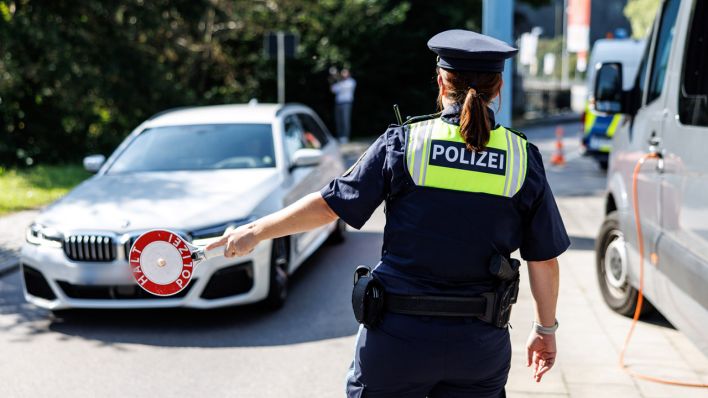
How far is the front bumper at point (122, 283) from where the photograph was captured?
19.1ft

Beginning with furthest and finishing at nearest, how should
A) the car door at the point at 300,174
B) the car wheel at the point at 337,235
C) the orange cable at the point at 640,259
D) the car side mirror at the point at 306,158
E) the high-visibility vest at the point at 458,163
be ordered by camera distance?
1. the car wheel at the point at 337,235
2. the car side mirror at the point at 306,158
3. the car door at the point at 300,174
4. the orange cable at the point at 640,259
5. the high-visibility vest at the point at 458,163

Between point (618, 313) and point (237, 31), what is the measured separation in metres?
18.4

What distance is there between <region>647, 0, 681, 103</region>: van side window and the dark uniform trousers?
11.4 ft

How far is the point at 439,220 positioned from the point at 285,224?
18.7 inches

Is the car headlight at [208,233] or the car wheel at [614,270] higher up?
the car headlight at [208,233]

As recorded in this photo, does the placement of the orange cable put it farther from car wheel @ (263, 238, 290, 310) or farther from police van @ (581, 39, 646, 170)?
police van @ (581, 39, 646, 170)

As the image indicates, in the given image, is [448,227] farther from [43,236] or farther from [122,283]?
[43,236]

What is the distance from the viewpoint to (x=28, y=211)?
10930 mm

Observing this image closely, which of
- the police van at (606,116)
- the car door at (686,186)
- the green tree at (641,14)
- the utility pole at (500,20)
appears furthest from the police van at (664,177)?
the green tree at (641,14)

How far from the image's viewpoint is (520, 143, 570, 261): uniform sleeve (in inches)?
99.9

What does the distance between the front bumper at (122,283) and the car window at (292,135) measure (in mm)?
1669

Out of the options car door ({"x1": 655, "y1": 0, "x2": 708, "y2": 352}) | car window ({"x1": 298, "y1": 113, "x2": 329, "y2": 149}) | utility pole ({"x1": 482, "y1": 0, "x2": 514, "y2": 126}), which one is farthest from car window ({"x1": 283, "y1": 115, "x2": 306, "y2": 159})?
car door ({"x1": 655, "y1": 0, "x2": 708, "y2": 352})

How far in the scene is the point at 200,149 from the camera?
7500mm

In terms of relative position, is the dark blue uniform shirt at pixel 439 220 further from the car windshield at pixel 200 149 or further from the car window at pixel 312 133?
the car window at pixel 312 133
